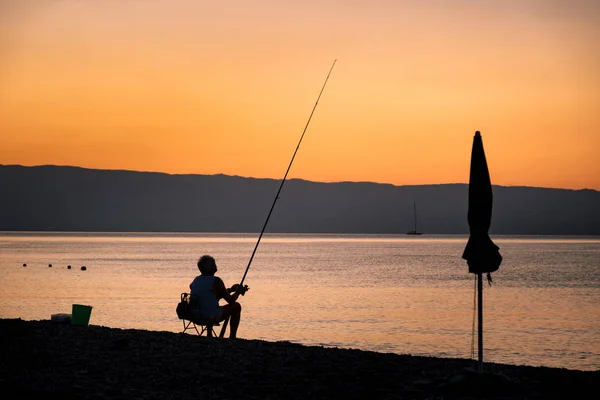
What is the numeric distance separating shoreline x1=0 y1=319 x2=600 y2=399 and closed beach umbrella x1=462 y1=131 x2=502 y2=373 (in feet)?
2.23

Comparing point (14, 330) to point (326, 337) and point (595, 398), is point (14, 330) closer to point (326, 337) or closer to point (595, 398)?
point (595, 398)

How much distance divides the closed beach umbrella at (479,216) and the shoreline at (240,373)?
681 mm

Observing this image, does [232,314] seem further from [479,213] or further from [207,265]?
[479,213]

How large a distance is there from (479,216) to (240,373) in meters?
3.23

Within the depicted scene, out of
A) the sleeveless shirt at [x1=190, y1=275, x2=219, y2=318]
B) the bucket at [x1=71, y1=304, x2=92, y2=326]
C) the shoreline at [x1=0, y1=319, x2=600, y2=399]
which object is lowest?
the shoreline at [x1=0, y1=319, x2=600, y2=399]

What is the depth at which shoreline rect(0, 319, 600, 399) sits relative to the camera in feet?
30.2

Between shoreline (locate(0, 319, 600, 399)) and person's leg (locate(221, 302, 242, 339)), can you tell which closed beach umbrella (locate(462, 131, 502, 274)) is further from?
person's leg (locate(221, 302, 242, 339))

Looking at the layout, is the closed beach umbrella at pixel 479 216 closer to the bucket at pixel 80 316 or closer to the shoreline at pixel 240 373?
the shoreline at pixel 240 373

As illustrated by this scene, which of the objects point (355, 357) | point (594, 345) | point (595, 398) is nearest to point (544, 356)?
point (594, 345)

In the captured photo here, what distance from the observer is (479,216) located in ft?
30.6

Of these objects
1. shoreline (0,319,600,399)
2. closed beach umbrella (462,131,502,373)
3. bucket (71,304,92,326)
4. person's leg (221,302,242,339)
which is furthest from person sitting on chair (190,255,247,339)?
closed beach umbrella (462,131,502,373)

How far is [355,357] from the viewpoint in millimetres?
11305

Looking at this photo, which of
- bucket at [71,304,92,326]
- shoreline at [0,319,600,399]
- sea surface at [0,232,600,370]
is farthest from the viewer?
sea surface at [0,232,600,370]

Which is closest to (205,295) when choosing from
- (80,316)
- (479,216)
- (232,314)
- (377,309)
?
(232,314)
